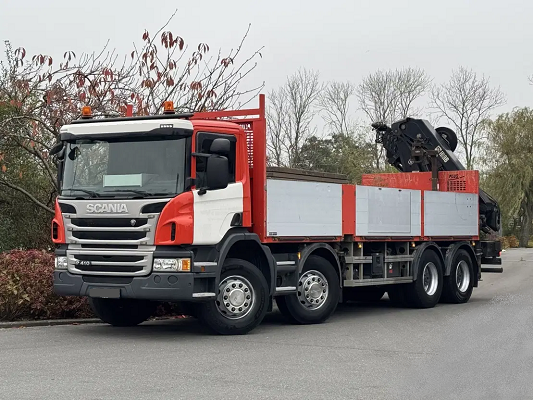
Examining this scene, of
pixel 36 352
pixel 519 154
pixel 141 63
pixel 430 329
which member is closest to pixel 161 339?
pixel 36 352

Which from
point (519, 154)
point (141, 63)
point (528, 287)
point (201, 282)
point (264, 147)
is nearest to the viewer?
point (201, 282)

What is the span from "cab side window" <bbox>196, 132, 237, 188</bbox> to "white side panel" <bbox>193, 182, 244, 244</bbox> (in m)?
0.17

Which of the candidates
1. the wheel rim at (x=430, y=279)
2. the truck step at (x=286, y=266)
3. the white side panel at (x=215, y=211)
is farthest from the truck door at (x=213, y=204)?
the wheel rim at (x=430, y=279)

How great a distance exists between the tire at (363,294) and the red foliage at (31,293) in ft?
19.1

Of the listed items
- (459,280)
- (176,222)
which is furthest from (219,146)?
(459,280)

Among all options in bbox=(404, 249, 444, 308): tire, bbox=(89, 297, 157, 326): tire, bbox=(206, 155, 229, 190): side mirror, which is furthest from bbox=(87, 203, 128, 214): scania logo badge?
bbox=(404, 249, 444, 308): tire

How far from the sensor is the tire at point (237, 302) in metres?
11.8

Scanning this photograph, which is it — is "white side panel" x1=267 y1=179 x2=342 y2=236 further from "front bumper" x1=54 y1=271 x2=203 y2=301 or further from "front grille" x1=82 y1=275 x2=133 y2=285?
"front grille" x1=82 y1=275 x2=133 y2=285

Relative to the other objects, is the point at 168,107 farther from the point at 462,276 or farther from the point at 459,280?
the point at 462,276

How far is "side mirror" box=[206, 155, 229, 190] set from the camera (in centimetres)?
1142

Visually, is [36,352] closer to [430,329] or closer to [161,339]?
[161,339]

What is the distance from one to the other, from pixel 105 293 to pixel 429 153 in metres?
9.12

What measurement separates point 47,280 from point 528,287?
13141 millimetres

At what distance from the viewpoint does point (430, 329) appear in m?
13.0
